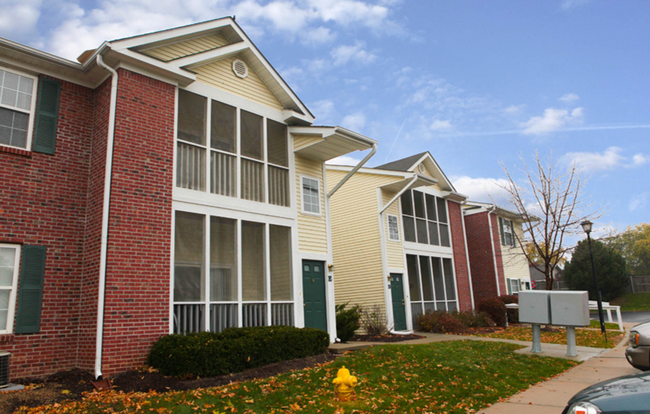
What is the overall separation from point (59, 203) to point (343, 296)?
37.0ft

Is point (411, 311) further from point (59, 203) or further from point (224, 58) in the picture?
point (59, 203)

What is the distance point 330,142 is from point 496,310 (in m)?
11.9

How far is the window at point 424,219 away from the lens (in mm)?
18953

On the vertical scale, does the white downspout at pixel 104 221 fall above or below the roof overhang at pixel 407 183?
below

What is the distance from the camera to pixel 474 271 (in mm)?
24391

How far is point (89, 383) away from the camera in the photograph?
7641 millimetres

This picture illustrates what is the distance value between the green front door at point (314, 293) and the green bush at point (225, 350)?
2151 mm

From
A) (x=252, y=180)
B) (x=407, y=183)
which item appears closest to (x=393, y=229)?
(x=407, y=183)

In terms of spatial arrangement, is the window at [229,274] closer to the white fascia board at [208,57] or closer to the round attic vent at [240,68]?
the white fascia board at [208,57]

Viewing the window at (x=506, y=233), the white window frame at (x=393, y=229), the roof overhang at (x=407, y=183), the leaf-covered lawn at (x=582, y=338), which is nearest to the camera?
the leaf-covered lawn at (x=582, y=338)

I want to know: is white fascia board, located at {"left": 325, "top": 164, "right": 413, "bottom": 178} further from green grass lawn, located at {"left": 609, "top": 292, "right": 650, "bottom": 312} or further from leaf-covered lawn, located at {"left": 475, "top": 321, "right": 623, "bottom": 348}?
green grass lawn, located at {"left": 609, "top": 292, "right": 650, "bottom": 312}

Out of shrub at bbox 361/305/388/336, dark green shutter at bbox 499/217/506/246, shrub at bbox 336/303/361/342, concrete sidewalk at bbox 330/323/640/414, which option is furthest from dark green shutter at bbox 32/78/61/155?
dark green shutter at bbox 499/217/506/246

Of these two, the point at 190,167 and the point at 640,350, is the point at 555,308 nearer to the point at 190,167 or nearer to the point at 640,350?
the point at 640,350

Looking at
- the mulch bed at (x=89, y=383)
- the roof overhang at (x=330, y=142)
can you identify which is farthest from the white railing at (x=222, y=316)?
the roof overhang at (x=330, y=142)
